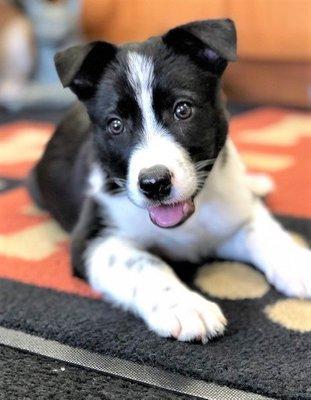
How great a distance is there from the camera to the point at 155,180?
5.46ft

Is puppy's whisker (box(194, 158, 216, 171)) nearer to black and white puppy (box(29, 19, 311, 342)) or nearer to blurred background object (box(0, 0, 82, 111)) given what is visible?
black and white puppy (box(29, 19, 311, 342))

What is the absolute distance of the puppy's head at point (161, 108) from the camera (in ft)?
5.66

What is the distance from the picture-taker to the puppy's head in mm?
1725

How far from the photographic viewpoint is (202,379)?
55.9 inches

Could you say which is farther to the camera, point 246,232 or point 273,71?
point 273,71

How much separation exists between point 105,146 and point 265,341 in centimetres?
77

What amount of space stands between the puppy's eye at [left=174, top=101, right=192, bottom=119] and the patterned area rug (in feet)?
1.68

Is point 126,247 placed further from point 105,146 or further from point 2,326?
point 2,326

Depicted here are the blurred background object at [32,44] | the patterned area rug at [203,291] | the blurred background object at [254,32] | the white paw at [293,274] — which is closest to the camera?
the patterned area rug at [203,291]

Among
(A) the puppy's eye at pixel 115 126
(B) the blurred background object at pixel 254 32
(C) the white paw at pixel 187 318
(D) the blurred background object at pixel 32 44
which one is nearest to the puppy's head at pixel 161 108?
(A) the puppy's eye at pixel 115 126

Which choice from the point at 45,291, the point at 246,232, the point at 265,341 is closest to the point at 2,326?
the point at 45,291

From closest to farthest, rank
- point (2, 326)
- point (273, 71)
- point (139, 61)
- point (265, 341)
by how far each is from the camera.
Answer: point (265, 341), point (2, 326), point (139, 61), point (273, 71)

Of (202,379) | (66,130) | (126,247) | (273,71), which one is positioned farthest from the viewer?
(273,71)

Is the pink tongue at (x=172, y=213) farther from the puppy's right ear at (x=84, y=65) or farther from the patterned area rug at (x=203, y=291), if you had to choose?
the puppy's right ear at (x=84, y=65)
